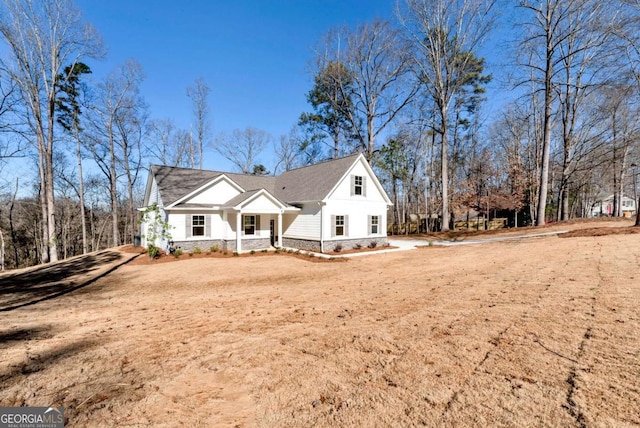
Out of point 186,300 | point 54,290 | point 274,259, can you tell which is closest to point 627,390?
point 186,300

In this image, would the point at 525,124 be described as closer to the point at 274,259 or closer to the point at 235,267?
the point at 274,259

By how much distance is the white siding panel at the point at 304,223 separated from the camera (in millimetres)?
16562

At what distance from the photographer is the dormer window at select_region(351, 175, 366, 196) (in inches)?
687

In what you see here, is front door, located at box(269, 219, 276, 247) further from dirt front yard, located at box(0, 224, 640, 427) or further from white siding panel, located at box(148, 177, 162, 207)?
dirt front yard, located at box(0, 224, 640, 427)

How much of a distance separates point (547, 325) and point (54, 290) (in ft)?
43.4

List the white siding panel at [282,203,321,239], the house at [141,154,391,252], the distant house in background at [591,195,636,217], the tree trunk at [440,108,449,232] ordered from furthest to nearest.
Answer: the distant house in background at [591,195,636,217]
the tree trunk at [440,108,449,232]
the white siding panel at [282,203,321,239]
the house at [141,154,391,252]

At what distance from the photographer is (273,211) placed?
1684cm

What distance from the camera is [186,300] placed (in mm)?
7270

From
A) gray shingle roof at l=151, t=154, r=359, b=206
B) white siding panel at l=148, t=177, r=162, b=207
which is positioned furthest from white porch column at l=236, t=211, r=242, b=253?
white siding panel at l=148, t=177, r=162, b=207
